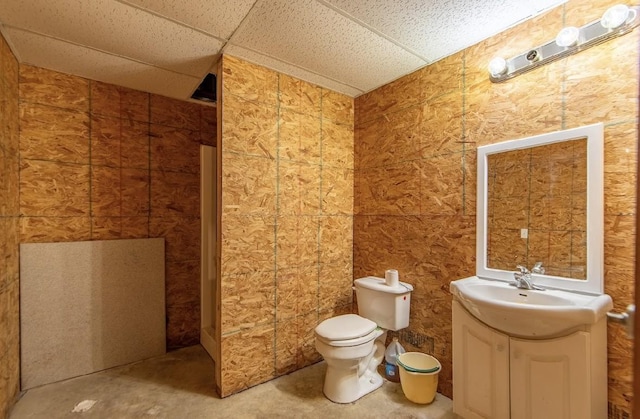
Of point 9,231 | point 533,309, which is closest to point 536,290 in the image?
point 533,309

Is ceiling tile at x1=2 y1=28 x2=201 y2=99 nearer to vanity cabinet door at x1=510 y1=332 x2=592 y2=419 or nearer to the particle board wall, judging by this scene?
the particle board wall

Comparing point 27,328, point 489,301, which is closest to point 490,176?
point 489,301

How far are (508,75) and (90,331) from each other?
357 cm

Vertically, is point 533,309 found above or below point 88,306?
above

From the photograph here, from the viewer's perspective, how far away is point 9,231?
Result: 1844 mm

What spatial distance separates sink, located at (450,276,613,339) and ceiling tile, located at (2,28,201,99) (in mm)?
2633

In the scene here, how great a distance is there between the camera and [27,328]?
2041 millimetres

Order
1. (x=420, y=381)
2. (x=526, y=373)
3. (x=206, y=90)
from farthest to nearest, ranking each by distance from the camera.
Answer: (x=206, y=90), (x=420, y=381), (x=526, y=373)

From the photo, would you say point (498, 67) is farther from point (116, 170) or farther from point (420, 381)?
point (116, 170)

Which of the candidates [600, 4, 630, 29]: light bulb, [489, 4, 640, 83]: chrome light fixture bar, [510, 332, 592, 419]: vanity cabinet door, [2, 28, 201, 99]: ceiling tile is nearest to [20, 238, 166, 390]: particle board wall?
[2, 28, 201, 99]: ceiling tile

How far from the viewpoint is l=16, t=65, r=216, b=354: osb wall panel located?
83.7 inches

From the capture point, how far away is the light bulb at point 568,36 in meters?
1.44

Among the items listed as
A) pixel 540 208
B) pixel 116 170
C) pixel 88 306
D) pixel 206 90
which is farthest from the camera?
pixel 206 90

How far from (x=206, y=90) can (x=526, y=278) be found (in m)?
2.94
